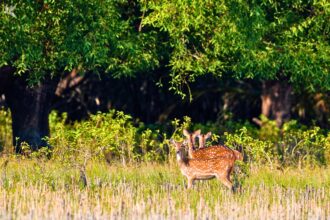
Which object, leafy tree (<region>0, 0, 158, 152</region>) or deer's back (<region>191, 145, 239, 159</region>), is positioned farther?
leafy tree (<region>0, 0, 158, 152</region>)

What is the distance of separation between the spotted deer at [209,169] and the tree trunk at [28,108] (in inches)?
396

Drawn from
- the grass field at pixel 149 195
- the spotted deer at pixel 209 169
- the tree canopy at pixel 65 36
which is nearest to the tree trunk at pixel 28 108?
the tree canopy at pixel 65 36

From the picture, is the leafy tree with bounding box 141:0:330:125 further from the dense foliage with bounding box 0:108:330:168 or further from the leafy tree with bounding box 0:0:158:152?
the dense foliage with bounding box 0:108:330:168

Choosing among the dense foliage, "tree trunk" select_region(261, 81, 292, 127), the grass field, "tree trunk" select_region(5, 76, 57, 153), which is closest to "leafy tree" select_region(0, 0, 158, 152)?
the dense foliage

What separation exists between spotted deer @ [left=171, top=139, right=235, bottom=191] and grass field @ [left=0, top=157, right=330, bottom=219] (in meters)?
0.20

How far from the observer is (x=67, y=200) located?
15.6m

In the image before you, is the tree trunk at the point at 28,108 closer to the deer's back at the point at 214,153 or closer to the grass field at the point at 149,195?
the grass field at the point at 149,195

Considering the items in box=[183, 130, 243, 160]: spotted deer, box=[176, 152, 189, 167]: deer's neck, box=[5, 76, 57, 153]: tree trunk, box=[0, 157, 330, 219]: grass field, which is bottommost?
box=[0, 157, 330, 219]: grass field

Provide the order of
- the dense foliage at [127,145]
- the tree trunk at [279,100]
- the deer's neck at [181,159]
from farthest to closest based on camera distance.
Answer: the tree trunk at [279,100] → the dense foliage at [127,145] → the deer's neck at [181,159]

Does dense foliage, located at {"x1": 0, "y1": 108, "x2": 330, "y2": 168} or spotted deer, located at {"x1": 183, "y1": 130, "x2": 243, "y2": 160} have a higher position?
dense foliage, located at {"x1": 0, "y1": 108, "x2": 330, "y2": 168}

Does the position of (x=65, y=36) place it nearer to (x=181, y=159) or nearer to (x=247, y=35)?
(x=247, y=35)

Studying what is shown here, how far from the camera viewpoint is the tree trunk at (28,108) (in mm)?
27703

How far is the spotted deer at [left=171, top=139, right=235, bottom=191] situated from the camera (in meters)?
17.8

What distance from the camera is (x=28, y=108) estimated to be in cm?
2783
